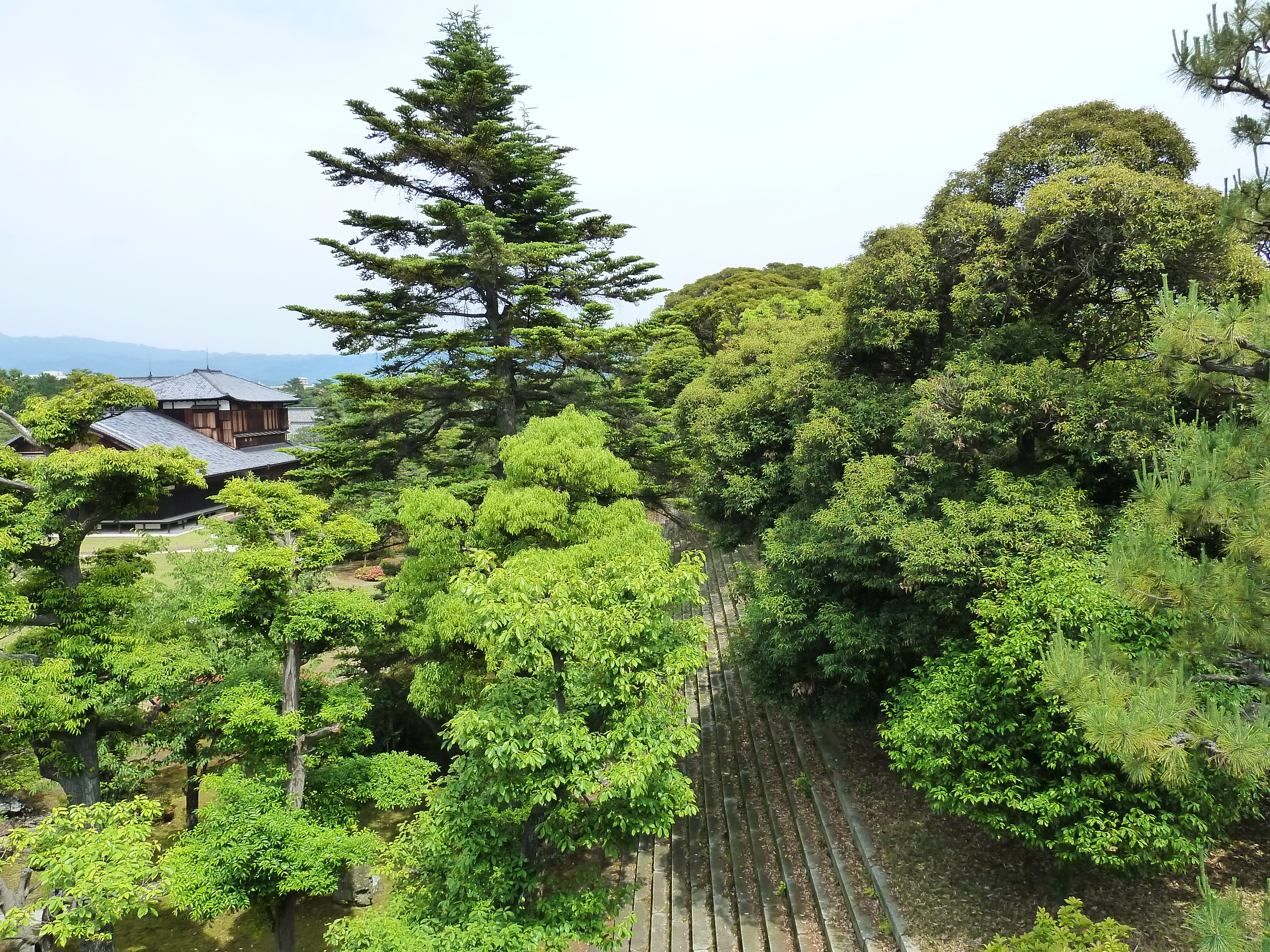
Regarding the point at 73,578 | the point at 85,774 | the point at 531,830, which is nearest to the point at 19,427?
the point at 73,578

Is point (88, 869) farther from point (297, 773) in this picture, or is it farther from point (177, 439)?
point (177, 439)

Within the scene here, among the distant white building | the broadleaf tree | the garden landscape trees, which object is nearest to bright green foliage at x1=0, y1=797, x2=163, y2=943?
the garden landscape trees

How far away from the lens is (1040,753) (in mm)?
6629

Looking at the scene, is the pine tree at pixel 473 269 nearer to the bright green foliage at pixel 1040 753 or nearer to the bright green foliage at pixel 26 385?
the bright green foliage at pixel 1040 753

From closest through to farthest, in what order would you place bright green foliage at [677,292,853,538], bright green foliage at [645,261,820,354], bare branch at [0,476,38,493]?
bare branch at [0,476,38,493] → bright green foliage at [677,292,853,538] → bright green foliage at [645,261,820,354]

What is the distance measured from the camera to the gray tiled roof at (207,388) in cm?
2738

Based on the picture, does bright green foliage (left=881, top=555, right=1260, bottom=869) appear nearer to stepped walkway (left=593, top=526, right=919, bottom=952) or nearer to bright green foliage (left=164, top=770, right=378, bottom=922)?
stepped walkway (left=593, top=526, right=919, bottom=952)

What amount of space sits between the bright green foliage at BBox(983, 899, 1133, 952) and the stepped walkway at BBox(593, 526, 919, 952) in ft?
8.33

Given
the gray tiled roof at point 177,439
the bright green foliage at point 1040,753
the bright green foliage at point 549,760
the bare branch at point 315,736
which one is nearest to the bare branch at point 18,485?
the bare branch at point 315,736

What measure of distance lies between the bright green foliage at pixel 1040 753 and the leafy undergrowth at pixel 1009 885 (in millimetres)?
470

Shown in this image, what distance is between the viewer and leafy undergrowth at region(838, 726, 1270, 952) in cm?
679

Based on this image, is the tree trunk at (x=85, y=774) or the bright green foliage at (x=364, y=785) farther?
the bright green foliage at (x=364, y=785)

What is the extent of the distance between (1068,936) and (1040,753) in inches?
89.9

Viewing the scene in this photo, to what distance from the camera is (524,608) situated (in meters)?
5.86
